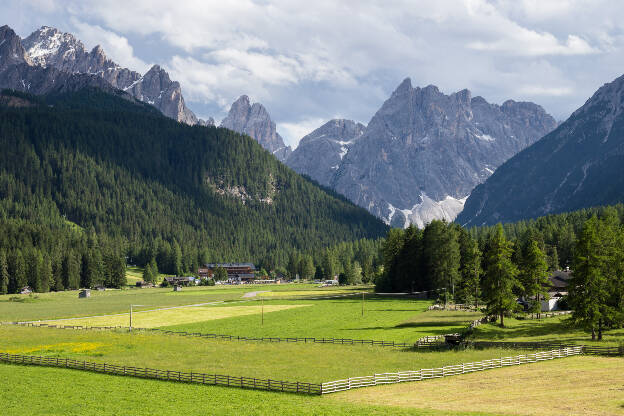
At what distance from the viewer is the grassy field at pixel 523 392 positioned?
140 ft

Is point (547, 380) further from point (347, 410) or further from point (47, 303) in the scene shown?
point (47, 303)

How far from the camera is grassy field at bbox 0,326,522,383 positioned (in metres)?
61.0

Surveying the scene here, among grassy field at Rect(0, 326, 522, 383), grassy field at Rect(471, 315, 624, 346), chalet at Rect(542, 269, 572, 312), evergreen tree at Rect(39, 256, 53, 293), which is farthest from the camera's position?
evergreen tree at Rect(39, 256, 53, 293)

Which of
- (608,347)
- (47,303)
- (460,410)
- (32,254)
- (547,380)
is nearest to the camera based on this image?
(460,410)

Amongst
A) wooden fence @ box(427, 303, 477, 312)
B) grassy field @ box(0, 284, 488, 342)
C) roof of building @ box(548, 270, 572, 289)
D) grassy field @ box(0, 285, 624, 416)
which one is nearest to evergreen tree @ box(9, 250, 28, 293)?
grassy field @ box(0, 284, 488, 342)

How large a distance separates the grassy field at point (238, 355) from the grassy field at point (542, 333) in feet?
41.8

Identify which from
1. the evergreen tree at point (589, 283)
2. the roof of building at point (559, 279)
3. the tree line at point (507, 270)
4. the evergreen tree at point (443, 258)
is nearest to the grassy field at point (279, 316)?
the evergreen tree at point (443, 258)

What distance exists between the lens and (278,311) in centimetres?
12669

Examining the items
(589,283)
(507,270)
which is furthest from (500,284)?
(589,283)

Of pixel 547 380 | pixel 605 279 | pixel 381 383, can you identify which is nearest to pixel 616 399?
pixel 547 380

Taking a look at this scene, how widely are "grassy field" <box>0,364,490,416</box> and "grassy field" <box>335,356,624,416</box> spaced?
3.01 meters

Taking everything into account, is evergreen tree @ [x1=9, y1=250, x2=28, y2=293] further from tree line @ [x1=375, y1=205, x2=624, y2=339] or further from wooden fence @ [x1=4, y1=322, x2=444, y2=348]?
tree line @ [x1=375, y1=205, x2=624, y2=339]

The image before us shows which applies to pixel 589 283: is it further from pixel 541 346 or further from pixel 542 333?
pixel 541 346

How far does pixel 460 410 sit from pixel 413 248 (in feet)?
392
